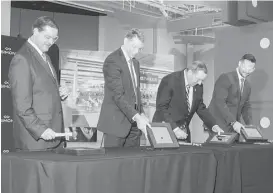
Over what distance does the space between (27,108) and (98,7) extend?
18.5 feet

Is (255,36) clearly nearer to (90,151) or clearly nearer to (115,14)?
(90,151)

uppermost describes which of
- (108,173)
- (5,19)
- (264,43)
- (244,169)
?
(5,19)

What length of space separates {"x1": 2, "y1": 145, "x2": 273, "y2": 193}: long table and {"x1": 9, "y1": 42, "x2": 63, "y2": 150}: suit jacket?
0.25 metres

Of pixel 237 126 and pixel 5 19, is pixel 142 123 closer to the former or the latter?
pixel 237 126

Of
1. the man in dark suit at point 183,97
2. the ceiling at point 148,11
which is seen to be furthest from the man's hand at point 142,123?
the ceiling at point 148,11

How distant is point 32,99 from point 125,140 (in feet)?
2.53

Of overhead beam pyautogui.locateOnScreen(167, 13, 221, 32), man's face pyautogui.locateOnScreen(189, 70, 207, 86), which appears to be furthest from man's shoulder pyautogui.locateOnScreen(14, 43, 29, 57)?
overhead beam pyautogui.locateOnScreen(167, 13, 221, 32)

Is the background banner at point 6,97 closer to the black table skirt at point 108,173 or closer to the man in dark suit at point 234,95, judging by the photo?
the man in dark suit at point 234,95

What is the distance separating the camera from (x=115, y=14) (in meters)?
8.02

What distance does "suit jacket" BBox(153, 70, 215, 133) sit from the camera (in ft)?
10.5

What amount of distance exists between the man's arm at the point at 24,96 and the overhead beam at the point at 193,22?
6.24m

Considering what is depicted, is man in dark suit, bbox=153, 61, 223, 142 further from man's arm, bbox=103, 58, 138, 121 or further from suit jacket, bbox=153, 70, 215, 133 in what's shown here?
man's arm, bbox=103, 58, 138, 121

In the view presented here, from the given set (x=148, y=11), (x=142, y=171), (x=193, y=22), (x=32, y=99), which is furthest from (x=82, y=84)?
(x=142, y=171)

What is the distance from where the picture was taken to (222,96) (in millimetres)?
3385
